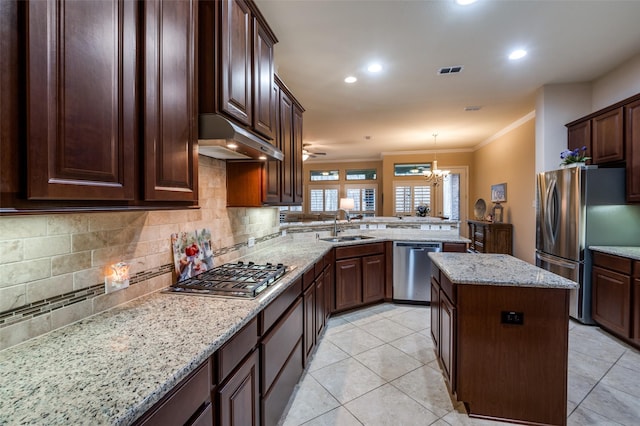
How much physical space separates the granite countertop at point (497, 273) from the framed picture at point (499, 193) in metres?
4.24

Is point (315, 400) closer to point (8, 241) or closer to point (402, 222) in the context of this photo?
point (8, 241)

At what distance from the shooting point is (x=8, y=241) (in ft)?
3.15

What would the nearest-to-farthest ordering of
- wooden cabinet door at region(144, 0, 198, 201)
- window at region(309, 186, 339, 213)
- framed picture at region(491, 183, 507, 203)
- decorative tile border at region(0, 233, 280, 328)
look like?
1. decorative tile border at region(0, 233, 280, 328)
2. wooden cabinet door at region(144, 0, 198, 201)
3. framed picture at region(491, 183, 507, 203)
4. window at region(309, 186, 339, 213)

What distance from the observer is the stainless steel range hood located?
1.40 metres

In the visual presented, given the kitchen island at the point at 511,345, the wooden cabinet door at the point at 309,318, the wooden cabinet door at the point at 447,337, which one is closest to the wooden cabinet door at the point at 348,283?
the wooden cabinet door at the point at 309,318

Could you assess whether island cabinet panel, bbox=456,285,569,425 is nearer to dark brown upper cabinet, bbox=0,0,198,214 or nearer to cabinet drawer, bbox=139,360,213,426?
cabinet drawer, bbox=139,360,213,426

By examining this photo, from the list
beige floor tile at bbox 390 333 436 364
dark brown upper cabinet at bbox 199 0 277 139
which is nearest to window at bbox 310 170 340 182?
beige floor tile at bbox 390 333 436 364

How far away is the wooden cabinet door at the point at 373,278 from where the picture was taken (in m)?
3.64

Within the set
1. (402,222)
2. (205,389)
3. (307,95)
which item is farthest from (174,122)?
(402,222)

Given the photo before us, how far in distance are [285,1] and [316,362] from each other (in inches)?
114

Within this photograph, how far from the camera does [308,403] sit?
1.97 metres

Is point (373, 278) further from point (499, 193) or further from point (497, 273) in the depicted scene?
point (499, 193)

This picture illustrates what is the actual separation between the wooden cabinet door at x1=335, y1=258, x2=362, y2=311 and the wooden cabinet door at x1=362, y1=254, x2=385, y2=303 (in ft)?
0.27

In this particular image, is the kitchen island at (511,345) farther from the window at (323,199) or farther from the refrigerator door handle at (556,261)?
the window at (323,199)
